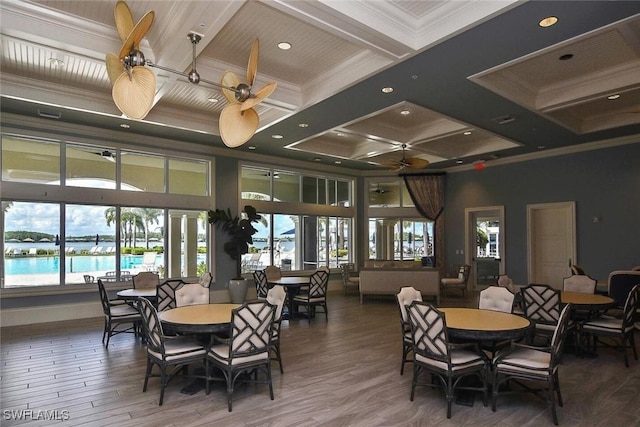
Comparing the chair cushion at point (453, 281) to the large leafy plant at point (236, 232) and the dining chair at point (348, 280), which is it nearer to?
the dining chair at point (348, 280)

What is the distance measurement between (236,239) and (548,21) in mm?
7572

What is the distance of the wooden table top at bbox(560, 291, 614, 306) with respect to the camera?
16.2 feet

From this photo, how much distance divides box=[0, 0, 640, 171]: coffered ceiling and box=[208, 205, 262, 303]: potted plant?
188 centimetres

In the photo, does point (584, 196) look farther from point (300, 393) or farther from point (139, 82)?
point (139, 82)

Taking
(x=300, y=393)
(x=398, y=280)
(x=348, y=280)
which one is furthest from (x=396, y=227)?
(x=300, y=393)

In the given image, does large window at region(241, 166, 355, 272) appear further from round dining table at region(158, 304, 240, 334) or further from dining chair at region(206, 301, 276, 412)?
dining chair at region(206, 301, 276, 412)

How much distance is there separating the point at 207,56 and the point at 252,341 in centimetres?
393

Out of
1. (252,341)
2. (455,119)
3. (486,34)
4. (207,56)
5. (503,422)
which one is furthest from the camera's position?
(455,119)

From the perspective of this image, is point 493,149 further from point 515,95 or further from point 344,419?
point 344,419

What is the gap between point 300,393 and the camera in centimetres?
398

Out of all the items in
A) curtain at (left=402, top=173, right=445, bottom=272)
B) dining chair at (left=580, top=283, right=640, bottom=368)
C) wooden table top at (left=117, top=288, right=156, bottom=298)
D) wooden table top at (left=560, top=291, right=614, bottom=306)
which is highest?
curtain at (left=402, top=173, right=445, bottom=272)

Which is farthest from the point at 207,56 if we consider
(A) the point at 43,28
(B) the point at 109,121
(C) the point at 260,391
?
(C) the point at 260,391

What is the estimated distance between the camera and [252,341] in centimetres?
382

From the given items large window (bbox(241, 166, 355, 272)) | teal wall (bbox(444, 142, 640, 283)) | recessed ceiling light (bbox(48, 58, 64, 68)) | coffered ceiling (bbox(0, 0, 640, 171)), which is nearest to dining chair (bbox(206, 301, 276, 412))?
coffered ceiling (bbox(0, 0, 640, 171))
